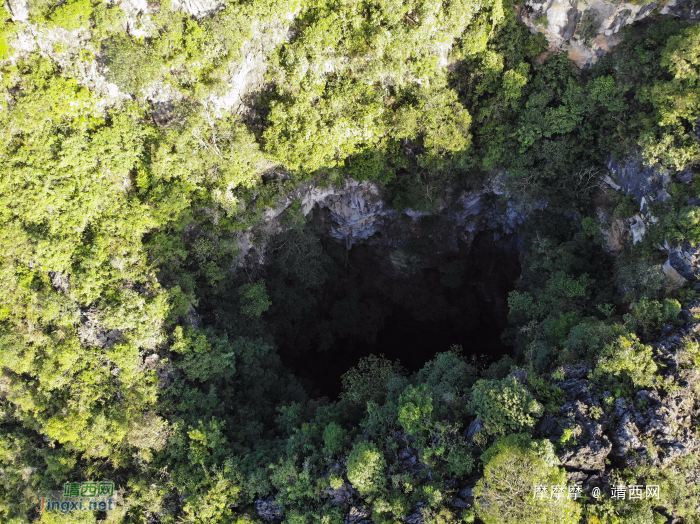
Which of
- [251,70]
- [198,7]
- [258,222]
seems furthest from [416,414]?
[198,7]

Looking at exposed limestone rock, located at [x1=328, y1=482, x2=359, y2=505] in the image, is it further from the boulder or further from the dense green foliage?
the boulder

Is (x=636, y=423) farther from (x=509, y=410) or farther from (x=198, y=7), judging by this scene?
(x=198, y=7)

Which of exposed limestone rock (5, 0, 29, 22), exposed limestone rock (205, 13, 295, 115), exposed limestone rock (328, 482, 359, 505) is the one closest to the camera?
exposed limestone rock (5, 0, 29, 22)

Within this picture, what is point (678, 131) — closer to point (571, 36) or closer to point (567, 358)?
point (571, 36)

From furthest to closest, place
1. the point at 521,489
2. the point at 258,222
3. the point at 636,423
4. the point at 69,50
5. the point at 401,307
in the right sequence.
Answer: the point at 401,307
the point at 258,222
the point at 69,50
the point at 636,423
the point at 521,489

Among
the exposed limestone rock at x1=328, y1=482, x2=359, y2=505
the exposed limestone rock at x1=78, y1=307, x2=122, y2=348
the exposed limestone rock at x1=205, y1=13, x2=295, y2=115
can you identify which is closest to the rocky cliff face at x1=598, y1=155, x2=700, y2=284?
the exposed limestone rock at x1=328, y1=482, x2=359, y2=505

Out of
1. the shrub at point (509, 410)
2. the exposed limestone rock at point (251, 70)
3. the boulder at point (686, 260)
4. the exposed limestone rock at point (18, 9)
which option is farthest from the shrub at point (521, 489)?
the exposed limestone rock at point (18, 9)
